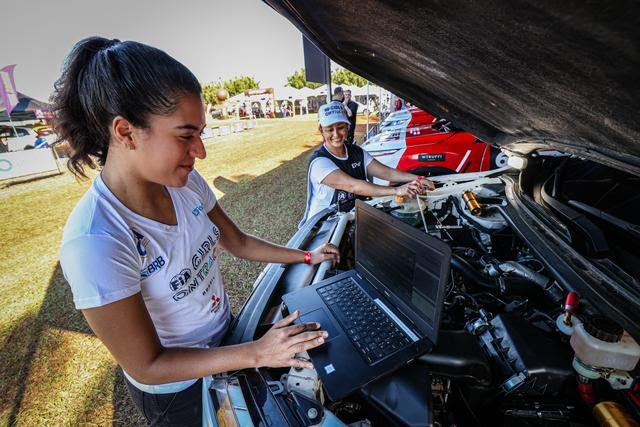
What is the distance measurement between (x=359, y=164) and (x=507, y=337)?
2.07 metres

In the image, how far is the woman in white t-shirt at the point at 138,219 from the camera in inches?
30.7

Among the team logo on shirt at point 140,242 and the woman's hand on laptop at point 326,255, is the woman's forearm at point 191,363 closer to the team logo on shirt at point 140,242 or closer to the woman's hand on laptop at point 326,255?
the team logo on shirt at point 140,242

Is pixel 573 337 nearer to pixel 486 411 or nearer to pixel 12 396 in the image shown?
pixel 486 411

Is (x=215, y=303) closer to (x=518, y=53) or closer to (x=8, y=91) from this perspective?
(x=518, y=53)

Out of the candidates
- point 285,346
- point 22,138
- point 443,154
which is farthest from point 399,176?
point 22,138

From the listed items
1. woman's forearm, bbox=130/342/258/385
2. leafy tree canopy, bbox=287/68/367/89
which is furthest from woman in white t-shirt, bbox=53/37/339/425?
leafy tree canopy, bbox=287/68/367/89

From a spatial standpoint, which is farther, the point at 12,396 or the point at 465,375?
the point at 12,396

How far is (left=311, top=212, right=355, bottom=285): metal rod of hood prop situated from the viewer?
4.53ft

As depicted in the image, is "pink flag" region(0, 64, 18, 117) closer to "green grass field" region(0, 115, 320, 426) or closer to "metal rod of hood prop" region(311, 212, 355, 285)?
"green grass field" region(0, 115, 320, 426)

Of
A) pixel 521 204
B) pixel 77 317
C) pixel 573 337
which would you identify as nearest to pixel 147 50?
pixel 573 337

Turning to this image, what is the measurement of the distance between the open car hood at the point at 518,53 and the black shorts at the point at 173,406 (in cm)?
130

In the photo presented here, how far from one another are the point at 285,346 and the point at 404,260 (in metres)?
0.46

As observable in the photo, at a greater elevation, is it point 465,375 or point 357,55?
point 357,55

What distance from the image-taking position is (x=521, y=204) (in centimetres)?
156
